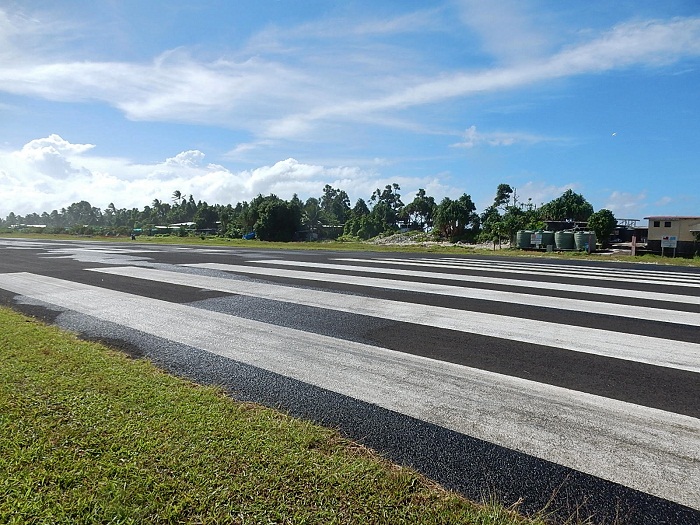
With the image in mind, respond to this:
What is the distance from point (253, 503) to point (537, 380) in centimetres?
309

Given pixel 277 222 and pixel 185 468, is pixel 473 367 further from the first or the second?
pixel 277 222

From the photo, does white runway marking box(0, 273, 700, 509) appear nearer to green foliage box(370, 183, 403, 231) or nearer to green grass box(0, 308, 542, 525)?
green grass box(0, 308, 542, 525)

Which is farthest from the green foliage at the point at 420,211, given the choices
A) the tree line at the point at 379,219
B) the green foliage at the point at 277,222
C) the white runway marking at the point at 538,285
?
the white runway marking at the point at 538,285

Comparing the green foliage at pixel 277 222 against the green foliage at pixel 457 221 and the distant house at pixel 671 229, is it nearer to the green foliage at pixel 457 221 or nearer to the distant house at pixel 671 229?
the green foliage at pixel 457 221

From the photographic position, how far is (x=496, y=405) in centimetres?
377

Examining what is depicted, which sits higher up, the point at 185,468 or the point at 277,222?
the point at 277,222

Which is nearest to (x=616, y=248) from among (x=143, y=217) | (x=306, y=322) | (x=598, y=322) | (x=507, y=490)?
(x=598, y=322)

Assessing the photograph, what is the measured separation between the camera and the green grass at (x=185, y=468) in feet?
7.61

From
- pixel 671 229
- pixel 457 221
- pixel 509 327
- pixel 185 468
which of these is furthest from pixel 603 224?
pixel 185 468

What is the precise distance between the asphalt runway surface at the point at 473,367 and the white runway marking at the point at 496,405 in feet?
0.05

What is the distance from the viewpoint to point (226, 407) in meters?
3.58

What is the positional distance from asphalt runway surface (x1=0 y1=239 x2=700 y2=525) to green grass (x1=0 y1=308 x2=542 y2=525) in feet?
0.95

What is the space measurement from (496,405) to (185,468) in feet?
8.15

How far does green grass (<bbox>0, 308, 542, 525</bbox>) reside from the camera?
2.32m
